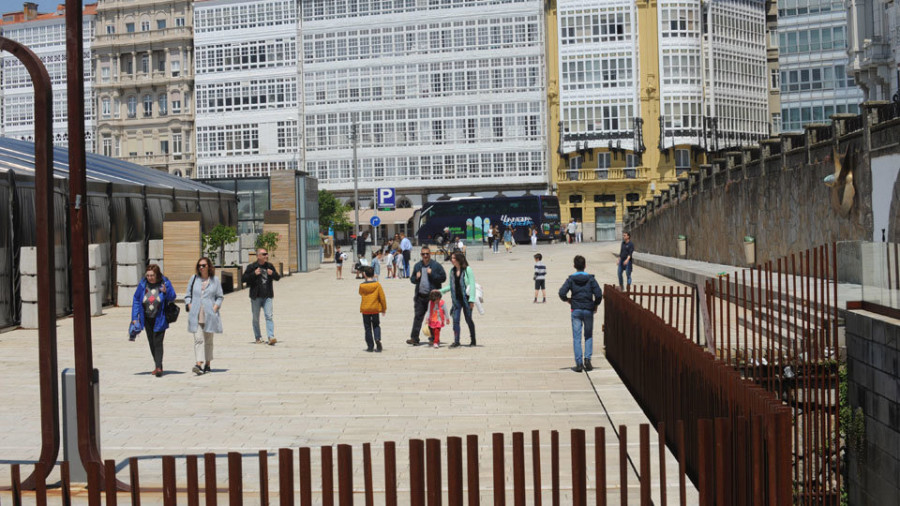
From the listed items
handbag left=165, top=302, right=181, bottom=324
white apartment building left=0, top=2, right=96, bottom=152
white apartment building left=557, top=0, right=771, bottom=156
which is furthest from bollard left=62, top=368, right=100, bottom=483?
white apartment building left=0, top=2, right=96, bottom=152

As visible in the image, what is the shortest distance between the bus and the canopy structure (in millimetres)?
34119

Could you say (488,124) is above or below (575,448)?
above

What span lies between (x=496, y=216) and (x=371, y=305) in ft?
203

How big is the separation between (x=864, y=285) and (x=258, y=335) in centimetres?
1202

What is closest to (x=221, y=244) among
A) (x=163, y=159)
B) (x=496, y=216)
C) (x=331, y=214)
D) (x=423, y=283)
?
(x=423, y=283)

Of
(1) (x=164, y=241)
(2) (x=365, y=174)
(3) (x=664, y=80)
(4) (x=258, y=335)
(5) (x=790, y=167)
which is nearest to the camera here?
(4) (x=258, y=335)

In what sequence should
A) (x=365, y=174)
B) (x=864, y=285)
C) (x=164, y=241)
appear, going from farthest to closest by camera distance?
(x=365, y=174), (x=164, y=241), (x=864, y=285)

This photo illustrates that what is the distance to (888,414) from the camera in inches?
396

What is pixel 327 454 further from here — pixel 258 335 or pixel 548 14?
pixel 548 14

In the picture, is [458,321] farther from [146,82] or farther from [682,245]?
[146,82]

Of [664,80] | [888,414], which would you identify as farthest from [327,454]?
[664,80]

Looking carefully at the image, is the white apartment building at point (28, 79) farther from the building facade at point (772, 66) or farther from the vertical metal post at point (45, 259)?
the vertical metal post at point (45, 259)

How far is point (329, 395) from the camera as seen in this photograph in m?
13.8

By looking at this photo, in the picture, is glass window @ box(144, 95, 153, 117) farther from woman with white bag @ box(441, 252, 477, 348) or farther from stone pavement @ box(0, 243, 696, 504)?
woman with white bag @ box(441, 252, 477, 348)
